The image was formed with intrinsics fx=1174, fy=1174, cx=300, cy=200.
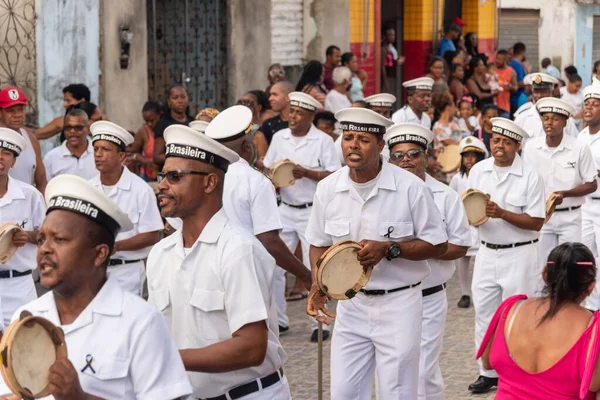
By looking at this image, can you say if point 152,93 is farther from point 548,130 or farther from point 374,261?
point 374,261

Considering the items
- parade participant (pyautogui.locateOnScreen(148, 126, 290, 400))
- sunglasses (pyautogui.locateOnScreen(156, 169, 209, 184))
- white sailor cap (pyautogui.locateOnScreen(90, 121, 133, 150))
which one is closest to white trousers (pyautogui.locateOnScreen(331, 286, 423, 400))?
parade participant (pyautogui.locateOnScreen(148, 126, 290, 400))

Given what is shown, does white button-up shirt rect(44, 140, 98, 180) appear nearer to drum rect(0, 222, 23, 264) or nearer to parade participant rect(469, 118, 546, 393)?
drum rect(0, 222, 23, 264)

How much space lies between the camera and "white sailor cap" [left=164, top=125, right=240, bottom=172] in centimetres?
520

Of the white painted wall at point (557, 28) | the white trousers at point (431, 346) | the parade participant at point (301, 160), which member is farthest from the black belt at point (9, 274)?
the white painted wall at point (557, 28)

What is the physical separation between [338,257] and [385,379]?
0.81 meters

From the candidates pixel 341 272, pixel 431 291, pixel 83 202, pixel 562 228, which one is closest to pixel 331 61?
pixel 562 228

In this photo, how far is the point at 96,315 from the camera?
13.8 ft

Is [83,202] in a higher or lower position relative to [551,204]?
higher

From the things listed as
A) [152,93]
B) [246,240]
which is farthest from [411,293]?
[152,93]

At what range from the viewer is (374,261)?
22.4 feet

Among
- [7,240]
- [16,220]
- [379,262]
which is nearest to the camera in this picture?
[379,262]

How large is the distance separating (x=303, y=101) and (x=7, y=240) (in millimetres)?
4884

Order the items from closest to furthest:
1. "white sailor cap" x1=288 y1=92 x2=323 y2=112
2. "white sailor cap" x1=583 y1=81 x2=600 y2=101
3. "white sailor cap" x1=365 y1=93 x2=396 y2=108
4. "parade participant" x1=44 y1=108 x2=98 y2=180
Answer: "parade participant" x1=44 y1=108 x2=98 y2=180 < "white sailor cap" x1=288 y1=92 x2=323 y2=112 < "white sailor cap" x1=583 y1=81 x2=600 y2=101 < "white sailor cap" x1=365 y1=93 x2=396 y2=108

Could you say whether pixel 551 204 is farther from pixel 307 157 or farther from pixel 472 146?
pixel 307 157
